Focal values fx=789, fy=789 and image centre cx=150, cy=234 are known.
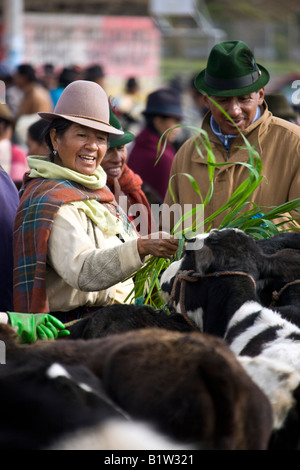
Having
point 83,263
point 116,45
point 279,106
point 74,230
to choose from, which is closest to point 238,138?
point 74,230

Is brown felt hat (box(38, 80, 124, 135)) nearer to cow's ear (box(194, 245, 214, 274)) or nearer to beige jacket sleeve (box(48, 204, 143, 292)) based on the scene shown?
beige jacket sleeve (box(48, 204, 143, 292))

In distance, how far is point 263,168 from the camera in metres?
4.07

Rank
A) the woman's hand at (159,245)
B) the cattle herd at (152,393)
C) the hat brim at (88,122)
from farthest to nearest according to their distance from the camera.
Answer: the hat brim at (88,122)
the woman's hand at (159,245)
the cattle herd at (152,393)

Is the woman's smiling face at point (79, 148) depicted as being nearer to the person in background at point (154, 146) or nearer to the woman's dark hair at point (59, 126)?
the woman's dark hair at point (59, 126)

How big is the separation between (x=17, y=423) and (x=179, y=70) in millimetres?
33787

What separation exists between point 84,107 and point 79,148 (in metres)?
0.19

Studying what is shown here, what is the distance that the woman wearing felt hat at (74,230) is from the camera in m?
3.10

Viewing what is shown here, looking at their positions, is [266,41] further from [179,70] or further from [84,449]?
[84,449]

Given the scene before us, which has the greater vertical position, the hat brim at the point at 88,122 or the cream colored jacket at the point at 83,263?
the hat brim at the point at 88,122

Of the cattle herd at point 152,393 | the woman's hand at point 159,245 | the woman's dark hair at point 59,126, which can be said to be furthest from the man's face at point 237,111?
the cattle herd at point 152,393

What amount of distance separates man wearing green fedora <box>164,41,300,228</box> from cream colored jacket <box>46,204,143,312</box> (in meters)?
0.79

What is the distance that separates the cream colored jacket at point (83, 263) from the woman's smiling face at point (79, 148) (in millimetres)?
259

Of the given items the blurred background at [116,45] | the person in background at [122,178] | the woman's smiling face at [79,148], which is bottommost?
the blurred background at [116,45]

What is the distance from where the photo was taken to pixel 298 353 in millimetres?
2215
